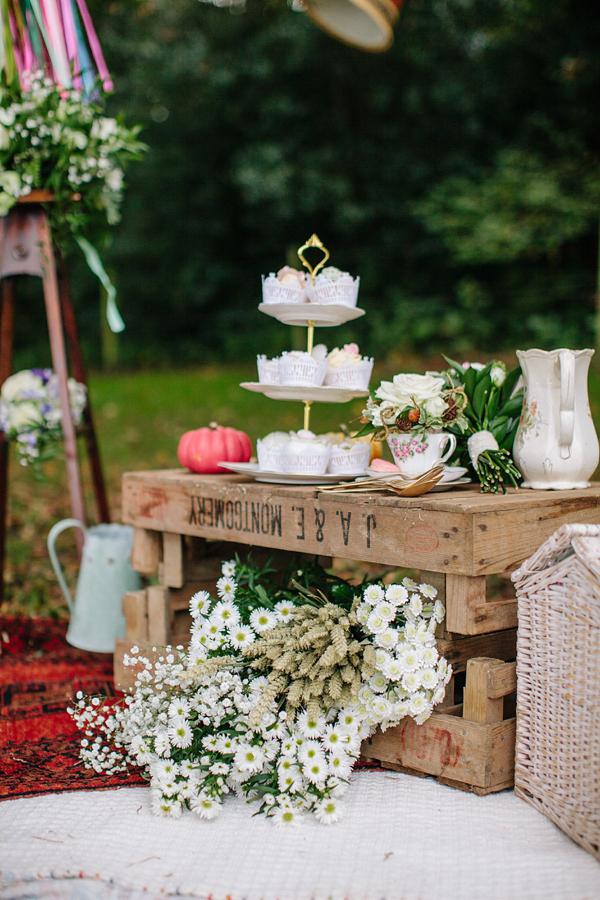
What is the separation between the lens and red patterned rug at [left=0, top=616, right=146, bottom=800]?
192 cm

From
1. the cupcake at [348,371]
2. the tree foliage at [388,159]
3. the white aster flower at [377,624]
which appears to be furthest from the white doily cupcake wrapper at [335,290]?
the tree foliage at [388,159]

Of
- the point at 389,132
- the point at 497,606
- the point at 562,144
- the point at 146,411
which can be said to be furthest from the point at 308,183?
the point at 497,606

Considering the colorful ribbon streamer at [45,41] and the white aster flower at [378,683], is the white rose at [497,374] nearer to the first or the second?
the white aster flower at [378,683]

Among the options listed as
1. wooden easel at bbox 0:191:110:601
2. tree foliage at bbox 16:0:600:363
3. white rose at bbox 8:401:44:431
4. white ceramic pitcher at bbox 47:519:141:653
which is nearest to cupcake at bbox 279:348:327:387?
white ceramic pitcher at bbox 47:519:141:653

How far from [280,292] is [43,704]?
1.39 metres

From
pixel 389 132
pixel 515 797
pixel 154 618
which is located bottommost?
pixel 515 797

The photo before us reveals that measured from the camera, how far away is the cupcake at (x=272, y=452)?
2.19 metres

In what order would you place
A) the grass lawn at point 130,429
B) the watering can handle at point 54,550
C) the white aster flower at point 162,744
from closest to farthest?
1. the white aster flower at point 162,744
2. the watering can handle at point 54,550
3. the grass lawn at point 130,429

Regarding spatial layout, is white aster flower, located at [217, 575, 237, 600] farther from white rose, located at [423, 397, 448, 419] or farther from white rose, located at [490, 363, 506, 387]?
white rose, located at [490, 363, 506, 387]

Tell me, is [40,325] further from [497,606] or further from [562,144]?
[497,606]

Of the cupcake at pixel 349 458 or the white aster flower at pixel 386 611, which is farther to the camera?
the cupcake at pixel 349 458

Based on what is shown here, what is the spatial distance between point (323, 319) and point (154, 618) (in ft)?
3.43

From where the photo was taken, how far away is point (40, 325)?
13000 mm

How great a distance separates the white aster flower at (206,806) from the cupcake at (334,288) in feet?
4.20
